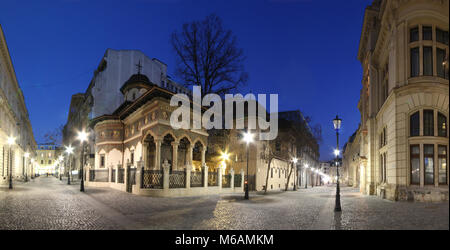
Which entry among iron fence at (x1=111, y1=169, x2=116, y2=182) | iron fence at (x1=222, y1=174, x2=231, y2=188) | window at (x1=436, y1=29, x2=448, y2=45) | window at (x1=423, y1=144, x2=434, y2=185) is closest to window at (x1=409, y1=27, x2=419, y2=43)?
window at (x1=423, y1=144, x2=434, y2=185)

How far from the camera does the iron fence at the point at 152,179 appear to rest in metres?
20.6

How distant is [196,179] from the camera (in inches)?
913

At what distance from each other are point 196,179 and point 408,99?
17541 millimetres

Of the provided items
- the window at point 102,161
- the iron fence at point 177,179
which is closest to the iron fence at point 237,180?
the iron fence at point 177,179

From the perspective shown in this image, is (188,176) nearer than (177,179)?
No

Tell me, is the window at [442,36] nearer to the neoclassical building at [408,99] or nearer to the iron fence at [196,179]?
the neoclassical building at [408,99]

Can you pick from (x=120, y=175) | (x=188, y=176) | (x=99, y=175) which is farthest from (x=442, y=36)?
(x=99, y=175)

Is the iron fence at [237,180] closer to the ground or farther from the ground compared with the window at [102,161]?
closer to the ground

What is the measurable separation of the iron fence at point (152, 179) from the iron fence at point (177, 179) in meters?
0.73

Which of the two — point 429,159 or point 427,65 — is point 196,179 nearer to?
point 429,159

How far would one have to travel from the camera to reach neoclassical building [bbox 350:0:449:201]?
3724mm

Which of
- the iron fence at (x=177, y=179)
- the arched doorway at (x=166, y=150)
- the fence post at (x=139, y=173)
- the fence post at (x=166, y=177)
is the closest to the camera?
the fence post at (x=166, y=177)
